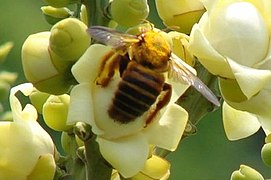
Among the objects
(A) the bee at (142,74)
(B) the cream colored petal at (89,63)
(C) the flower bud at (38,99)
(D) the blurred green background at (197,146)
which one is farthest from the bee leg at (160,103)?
(D) the blurred green background at (197,146)

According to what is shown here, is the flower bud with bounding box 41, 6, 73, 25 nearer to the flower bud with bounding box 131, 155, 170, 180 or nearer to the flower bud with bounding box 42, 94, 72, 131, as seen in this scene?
the flower bud with bounding box 42, 94, 72, 131

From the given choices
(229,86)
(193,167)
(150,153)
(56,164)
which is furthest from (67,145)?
(193,167)

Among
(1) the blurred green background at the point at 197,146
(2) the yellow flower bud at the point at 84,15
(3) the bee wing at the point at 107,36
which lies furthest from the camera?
(1) the blurred green background at the point at 197,146

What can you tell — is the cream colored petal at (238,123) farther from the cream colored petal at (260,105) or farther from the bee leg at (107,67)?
the bee leg at (107,67)

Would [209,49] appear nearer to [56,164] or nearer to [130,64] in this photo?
[130,64]

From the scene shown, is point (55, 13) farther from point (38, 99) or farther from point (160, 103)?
point (160, 103)

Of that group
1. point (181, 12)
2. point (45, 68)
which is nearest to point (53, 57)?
point (45, 68)

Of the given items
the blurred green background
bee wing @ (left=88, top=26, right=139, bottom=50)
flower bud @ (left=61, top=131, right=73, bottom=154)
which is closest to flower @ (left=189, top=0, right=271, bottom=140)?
bee wing @ (left=88, top=26, right=139, bottom=50)
